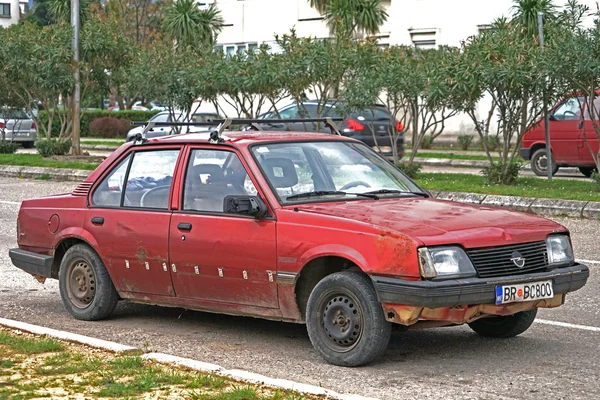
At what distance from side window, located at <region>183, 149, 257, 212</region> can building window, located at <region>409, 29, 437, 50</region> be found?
104 feet

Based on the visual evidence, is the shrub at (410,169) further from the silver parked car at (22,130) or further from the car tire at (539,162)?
the silver parked car at (22,130)

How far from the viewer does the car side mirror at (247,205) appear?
7.47 m

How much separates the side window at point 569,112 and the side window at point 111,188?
48.6ft

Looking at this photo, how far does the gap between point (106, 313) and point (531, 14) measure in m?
25.6

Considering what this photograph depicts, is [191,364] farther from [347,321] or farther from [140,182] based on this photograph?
[140,182]

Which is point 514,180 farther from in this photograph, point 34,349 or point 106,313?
point 34,349

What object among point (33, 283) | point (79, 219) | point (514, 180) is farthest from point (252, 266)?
point (514, 180)

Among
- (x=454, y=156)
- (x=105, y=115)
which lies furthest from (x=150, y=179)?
(x=105, y=115)

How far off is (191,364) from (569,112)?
55.1 feet

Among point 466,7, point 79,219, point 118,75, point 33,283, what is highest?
point 466,7

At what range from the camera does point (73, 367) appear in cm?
674

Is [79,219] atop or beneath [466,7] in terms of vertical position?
beneath

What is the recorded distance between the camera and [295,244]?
23.9 feet

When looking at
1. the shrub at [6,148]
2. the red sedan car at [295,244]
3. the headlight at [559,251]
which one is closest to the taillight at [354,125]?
the shrub at [6,148]
